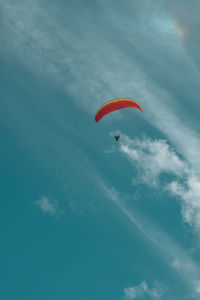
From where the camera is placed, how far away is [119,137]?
226 feet

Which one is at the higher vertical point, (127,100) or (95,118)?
(127,100)

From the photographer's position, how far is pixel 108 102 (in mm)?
62406

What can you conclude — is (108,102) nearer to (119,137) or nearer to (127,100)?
(127,100)

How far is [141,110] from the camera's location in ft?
204

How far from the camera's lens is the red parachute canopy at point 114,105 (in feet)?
204

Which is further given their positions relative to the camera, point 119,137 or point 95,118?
point 119,137

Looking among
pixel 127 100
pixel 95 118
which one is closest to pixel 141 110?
pixel 127 100

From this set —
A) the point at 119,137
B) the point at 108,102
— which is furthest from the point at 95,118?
the point at 119,137

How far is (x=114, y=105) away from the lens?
62.6 m

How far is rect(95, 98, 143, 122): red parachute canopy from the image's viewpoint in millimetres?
62250

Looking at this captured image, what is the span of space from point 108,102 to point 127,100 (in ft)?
10.9

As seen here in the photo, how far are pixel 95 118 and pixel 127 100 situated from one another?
6.43 meters

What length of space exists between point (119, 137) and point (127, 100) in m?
9.05

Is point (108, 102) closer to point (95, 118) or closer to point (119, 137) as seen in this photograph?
point (95, 118)
